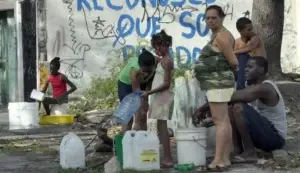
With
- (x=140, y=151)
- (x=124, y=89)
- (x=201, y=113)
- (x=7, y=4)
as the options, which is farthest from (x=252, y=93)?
(x=7, y=4)

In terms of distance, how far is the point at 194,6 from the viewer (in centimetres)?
1459

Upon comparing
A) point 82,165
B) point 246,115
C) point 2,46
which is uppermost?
point 2,46

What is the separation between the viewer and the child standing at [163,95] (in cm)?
761

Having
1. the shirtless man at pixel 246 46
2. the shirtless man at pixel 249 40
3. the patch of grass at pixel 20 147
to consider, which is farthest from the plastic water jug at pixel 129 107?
the shirtless man at pixel 249 40

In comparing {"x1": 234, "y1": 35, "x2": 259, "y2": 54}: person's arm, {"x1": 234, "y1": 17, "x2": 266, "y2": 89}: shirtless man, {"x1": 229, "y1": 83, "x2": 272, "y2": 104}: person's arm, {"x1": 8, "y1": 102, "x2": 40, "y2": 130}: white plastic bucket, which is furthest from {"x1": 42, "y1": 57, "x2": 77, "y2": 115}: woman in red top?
{"x1": 229, "y1": 83, "x2": 272, "y2": 104}: person's arm

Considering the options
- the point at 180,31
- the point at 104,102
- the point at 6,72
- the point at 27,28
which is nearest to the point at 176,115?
the point at 104,102

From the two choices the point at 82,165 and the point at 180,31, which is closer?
the point at 82,165

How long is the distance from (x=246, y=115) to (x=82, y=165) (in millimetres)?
1879

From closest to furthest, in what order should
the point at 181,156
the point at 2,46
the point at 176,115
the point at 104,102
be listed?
the point at 181,156
the point at 176,115
the point at 104,102
the point at 2,46

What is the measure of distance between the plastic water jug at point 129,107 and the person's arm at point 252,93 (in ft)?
3.55

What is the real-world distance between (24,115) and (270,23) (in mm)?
4433

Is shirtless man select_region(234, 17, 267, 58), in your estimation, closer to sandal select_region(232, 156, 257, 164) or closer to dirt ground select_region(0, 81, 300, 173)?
dirt ground select_region(0, 81, 300, 173)

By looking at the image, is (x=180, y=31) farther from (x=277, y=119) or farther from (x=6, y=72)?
(x=277, y=119)

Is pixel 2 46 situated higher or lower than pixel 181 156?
higher
